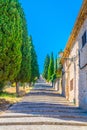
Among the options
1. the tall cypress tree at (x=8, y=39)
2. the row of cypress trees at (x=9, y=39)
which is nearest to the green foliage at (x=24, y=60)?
the row of cypress trees at (x=9, y=39)

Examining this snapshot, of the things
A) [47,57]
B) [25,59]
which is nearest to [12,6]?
[25,59]

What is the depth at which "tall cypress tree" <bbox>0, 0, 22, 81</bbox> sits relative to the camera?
79.7 feet

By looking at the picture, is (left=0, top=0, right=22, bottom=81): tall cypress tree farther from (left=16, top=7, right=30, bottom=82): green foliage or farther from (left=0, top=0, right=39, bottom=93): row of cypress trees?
(left=16, top=7, right=30, bottom=82): green foliage

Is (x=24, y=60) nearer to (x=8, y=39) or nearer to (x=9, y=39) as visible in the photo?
(x=9, y=39)

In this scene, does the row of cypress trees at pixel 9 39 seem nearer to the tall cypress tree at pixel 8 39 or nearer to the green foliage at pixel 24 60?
the tall cypress tree at pixel 8 39

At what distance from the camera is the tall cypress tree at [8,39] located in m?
24.3

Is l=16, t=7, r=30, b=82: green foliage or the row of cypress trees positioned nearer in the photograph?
the row of cypress trees

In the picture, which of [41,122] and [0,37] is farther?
[0,37]

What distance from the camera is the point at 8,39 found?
24.6 m

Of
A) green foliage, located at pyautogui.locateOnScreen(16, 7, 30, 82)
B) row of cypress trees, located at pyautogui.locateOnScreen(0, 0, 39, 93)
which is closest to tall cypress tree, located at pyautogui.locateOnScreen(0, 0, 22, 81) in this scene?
row of cypress trees, located at pyautogui.locateOnScreen(0, 0, 39, 93)

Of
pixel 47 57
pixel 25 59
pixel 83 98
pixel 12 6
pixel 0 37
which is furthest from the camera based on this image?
pixel 47 57
